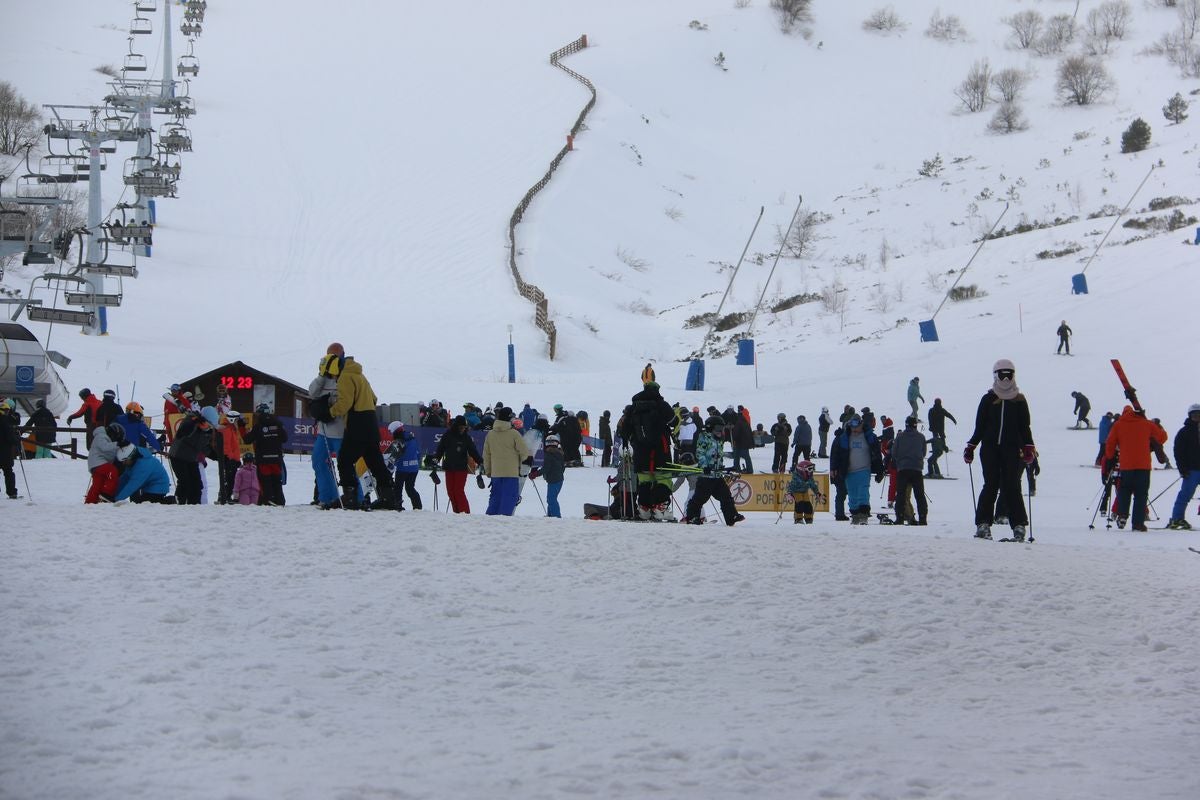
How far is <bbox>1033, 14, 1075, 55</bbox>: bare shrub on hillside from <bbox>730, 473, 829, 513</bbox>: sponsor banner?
78.2 meters

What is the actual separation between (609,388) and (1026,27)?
69.3 m

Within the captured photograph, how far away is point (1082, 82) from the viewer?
76.0 meters

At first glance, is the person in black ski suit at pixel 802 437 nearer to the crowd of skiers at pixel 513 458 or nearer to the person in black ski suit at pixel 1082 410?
the crowd of skiers at pixel 513 458

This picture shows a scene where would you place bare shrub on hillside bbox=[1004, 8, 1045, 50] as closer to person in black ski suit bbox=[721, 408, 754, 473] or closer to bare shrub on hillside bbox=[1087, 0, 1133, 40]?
bare shrub on hillside bbox=[1087, 0, 1133, 40]

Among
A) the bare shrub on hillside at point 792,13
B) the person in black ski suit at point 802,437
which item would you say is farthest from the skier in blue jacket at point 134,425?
the bare shrub on hillside at point 792,13

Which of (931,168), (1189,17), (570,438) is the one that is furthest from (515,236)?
(1189,17)

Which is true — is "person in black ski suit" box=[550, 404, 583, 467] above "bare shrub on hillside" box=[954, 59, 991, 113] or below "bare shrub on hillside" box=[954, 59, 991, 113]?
below

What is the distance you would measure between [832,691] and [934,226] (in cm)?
5533

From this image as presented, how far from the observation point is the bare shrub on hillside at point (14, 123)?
55.3 metres

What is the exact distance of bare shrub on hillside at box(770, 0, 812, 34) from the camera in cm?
9719

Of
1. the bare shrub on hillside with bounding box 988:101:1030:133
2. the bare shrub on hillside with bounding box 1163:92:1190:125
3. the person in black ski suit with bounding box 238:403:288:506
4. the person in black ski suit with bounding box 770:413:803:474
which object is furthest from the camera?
the bare shrub on hillside with bounding box 988:101:1030:133

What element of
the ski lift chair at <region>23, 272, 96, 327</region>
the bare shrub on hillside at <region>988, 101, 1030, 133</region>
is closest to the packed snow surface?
the ski lift chair at <region>23, 272, 96, 327</region>

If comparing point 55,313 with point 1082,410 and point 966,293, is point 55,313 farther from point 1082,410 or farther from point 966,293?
point 966,293

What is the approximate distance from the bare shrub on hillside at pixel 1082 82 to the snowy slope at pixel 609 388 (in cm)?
150
